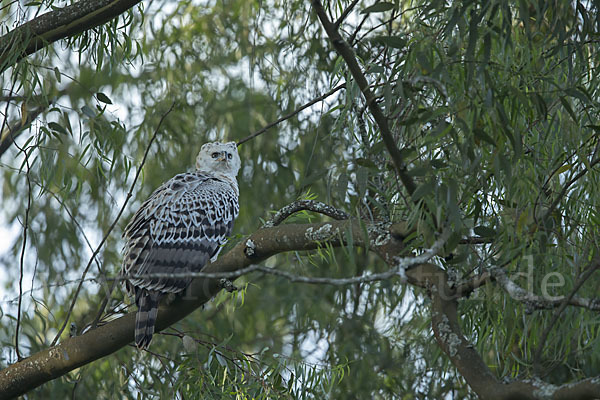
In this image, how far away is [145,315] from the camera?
2904 millimetres

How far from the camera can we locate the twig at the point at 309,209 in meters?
2.75

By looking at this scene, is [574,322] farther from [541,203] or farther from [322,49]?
[322,49]

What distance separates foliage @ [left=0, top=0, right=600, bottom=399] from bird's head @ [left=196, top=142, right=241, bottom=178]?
0.41 m

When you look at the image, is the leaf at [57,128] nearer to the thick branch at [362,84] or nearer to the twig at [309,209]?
the twig at [309,209]

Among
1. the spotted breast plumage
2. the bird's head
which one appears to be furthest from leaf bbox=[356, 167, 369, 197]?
the bird's head

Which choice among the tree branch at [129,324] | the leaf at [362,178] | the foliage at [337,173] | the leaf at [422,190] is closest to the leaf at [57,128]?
the foliage at [337,173]

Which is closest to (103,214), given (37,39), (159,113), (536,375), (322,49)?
(159,113)

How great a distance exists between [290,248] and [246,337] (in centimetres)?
335

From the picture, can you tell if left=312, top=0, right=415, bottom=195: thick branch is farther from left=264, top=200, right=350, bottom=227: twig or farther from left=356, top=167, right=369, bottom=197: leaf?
left=264, top=200, right=350, bottom=227: twig

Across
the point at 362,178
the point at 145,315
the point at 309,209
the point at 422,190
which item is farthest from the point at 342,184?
the point at 145,315

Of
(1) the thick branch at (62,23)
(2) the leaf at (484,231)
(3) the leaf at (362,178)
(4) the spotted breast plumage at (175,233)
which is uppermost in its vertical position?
(1) the thick branch at (62,23)

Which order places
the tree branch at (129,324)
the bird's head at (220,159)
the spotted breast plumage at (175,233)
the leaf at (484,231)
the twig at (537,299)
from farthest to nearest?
1. the bird's head at (220,159)
2. the spotted breast plumage at (175,233)
3. the tree branch at (129,324)
4. the leaf at (484,231)
5. the twig at (537,299)

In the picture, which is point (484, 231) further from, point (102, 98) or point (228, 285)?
point (102, 98)

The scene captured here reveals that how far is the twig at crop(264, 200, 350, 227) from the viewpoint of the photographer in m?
2.75
